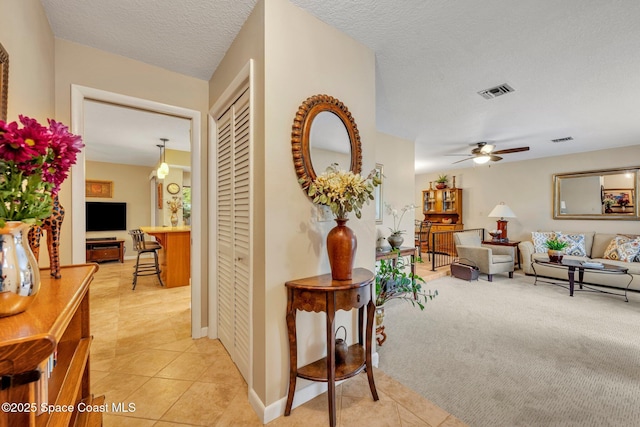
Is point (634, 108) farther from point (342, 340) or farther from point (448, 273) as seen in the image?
point (342, 340)

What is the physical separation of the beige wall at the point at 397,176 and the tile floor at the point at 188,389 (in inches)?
105

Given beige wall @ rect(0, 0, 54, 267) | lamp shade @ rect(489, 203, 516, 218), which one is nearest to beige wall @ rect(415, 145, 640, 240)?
lamp shade @ rect(489, 203, 516, 218)

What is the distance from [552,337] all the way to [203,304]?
3.56 metres

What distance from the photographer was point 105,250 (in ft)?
20.2

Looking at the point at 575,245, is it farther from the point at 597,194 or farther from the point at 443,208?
the point at 443,208

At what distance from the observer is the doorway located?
6.59ft

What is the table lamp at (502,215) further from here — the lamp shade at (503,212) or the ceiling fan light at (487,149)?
the ceiling fan light at (487,149)

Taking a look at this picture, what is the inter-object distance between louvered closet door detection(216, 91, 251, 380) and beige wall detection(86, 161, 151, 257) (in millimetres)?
6063

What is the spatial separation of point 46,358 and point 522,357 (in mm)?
3104

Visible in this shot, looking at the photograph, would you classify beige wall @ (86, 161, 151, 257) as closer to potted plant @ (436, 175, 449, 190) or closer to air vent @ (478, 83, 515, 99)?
air vent @ (478, 83, 515, 99)

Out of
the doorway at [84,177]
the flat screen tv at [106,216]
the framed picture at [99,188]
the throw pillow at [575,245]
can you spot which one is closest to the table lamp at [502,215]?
the throw pillow at [575,245]

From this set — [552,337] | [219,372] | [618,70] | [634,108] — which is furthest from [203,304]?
[634,108]

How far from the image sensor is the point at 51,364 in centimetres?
96

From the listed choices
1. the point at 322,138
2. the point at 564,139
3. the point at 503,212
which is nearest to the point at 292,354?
the point at 322,138
